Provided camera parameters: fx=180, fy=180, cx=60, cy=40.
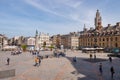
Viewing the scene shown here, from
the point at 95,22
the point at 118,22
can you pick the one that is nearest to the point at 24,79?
the point at 118,22

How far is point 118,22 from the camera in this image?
87.4 meters

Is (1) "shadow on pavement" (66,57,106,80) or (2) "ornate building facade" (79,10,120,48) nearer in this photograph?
(1) "shadow on pavement" (66,57,106,80)

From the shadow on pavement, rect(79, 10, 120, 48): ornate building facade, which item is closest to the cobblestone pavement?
the shadow on pavement

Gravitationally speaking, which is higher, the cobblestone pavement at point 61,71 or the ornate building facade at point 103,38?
the ornate building facade at point 103,38

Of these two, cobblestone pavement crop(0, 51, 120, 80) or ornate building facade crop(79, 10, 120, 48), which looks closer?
cobblestone pavement crop(0, 51, 120, 80)

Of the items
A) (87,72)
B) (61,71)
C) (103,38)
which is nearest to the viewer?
(87,72)

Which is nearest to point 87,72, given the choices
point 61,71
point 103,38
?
point 61,71

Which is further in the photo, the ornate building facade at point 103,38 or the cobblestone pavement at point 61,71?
the ornate building facade at point 103,38

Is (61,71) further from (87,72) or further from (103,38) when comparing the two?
(103,38)

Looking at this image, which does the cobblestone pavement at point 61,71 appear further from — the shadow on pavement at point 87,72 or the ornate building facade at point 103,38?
the ornate building facade at point 103,38

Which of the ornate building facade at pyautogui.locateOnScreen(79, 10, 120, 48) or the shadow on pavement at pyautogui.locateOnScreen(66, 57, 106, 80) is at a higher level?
the ornate building facade at pyautogui.locateOnScreen(79, 10, 120, 48)

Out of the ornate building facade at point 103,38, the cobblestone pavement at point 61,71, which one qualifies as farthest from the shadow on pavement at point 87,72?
the ornate building facade at point 103,38

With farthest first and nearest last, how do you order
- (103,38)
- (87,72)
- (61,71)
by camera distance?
(103,38) → (61,71) → (87,72)

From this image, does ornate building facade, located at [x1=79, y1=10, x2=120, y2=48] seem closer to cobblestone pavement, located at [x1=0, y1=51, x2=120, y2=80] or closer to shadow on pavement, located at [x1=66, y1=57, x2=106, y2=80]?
cobblestone pavement, located at [x1=0, y1=51, x2=120, y2=80]
